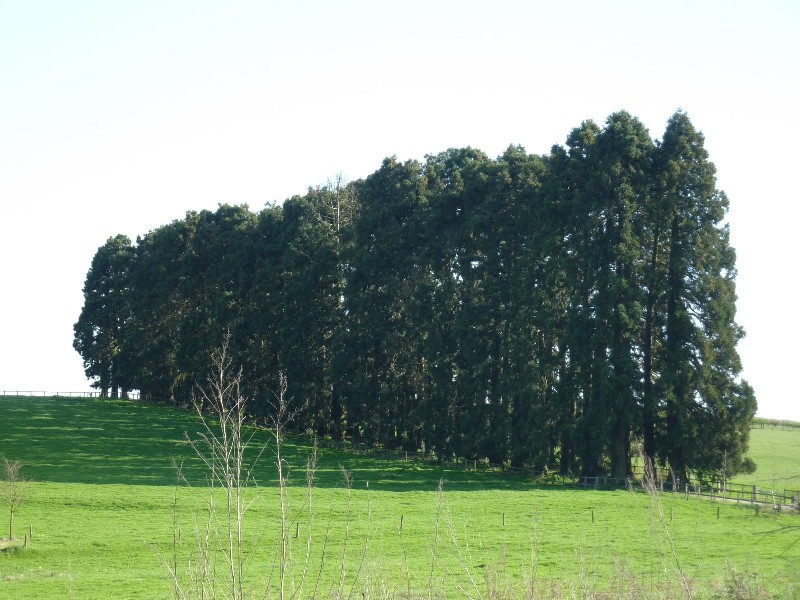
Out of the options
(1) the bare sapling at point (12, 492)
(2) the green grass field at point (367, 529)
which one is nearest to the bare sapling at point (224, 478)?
(2) the green grass field at point (367, 529)

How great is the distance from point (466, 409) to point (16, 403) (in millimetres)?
43270

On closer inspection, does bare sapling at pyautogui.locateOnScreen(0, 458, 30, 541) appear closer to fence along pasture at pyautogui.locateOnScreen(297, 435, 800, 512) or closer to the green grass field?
the green grass field

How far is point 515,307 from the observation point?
47688mm

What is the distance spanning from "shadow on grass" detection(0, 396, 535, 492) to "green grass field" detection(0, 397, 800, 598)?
18 cm

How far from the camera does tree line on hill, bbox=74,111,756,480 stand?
4269 centimetres

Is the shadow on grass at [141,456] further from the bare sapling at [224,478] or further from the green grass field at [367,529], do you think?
the bare sapling at [224,478]

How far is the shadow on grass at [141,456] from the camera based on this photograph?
1784 inches

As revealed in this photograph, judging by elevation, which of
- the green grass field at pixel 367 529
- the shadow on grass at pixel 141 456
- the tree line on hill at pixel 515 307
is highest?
the tree line on hill at pixel 515 307

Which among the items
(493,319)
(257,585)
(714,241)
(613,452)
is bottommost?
(257,585)

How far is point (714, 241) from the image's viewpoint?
4388 cm

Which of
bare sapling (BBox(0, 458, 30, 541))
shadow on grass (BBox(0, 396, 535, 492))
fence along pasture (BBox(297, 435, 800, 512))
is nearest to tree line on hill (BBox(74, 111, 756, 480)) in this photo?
fence along pasture (BBox(297, 435, 800, 512))

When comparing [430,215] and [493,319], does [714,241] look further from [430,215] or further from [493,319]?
[430,215]

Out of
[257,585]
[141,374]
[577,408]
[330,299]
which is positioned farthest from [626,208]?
[141,374]

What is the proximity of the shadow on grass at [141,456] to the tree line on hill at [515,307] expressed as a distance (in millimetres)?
2931
